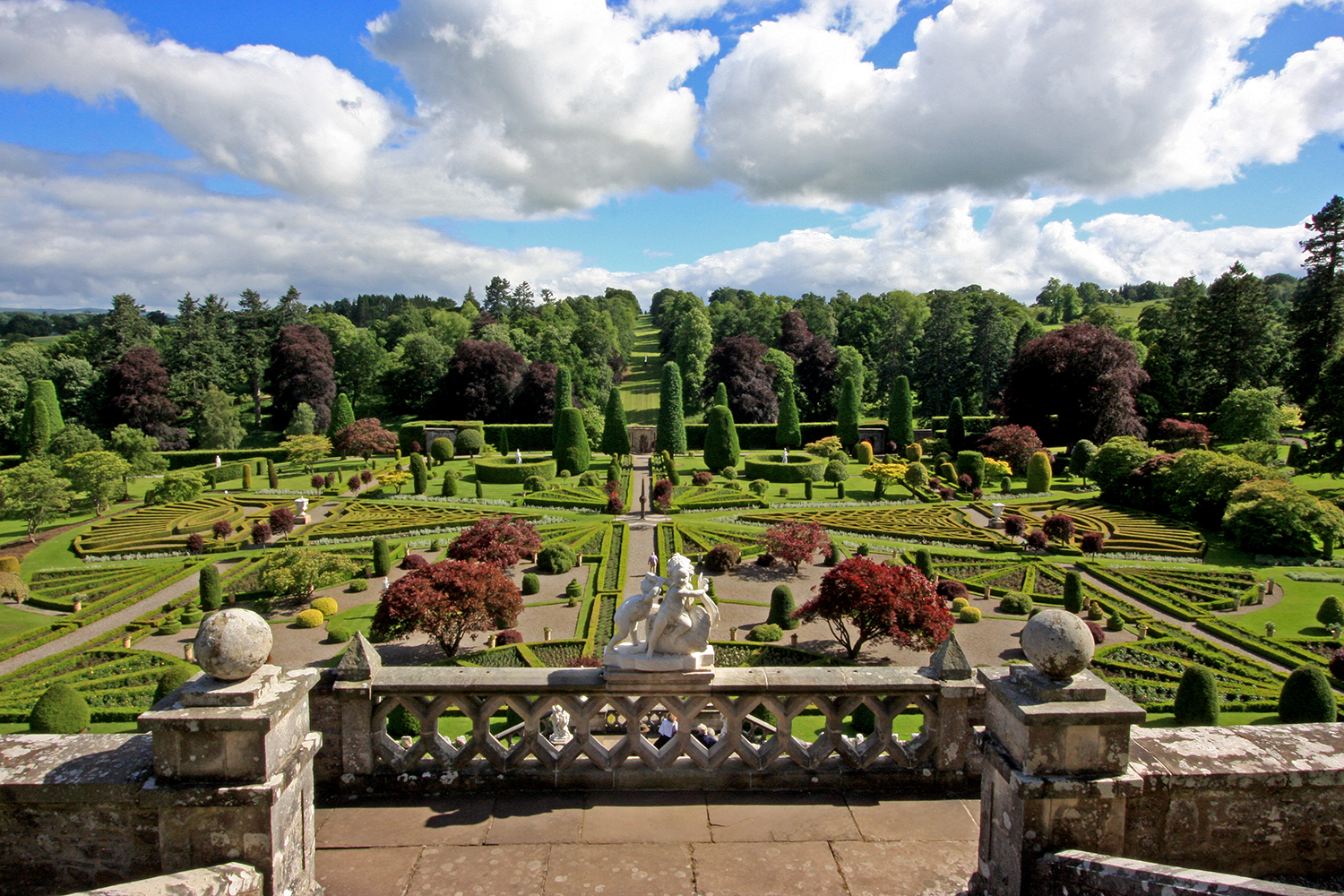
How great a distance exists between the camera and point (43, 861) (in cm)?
446

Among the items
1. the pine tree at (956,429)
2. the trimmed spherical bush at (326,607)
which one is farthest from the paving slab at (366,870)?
the pine tree at (956,429)

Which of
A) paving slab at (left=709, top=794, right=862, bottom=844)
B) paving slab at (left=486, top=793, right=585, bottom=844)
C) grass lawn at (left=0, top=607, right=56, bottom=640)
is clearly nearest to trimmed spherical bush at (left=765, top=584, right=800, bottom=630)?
paving slab at (left=709, top=794, right=862, bottom=844)

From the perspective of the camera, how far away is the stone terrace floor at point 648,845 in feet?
16.4

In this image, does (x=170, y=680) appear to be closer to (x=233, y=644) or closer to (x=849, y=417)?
(x=233, y=644)

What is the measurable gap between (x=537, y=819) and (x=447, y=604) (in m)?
12.9

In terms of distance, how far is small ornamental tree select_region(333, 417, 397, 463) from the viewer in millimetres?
46844

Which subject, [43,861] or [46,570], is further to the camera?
[46,570]

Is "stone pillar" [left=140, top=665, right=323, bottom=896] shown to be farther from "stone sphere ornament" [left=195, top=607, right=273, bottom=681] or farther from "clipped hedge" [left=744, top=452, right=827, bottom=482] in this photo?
"clipped hedge" [left=744, top=452, right=827, bottom=482]

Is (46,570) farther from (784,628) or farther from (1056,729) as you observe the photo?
(1056,729)

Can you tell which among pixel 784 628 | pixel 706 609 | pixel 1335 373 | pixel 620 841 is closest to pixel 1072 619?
pixel 706 609

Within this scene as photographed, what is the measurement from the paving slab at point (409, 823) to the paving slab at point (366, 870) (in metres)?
0.09

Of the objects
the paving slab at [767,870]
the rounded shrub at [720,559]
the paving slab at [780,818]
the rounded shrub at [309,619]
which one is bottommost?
the rounded shrub at [309,619]

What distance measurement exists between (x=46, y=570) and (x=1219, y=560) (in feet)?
136

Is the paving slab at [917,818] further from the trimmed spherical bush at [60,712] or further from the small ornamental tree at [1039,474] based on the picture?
the small ornamental tree at [1039,474]
